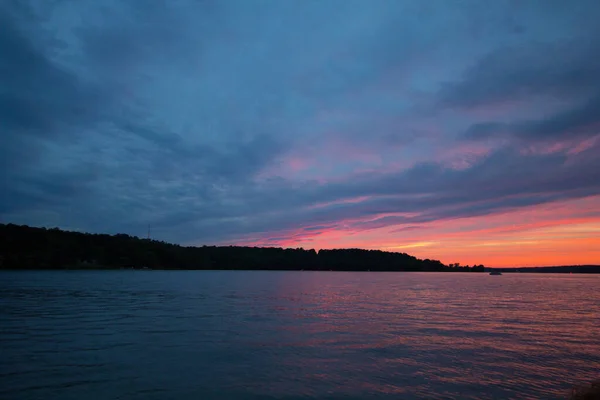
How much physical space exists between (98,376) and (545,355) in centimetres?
2538

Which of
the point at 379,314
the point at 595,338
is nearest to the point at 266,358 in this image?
the point at 379,314

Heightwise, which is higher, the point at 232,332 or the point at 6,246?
the point at 6,246

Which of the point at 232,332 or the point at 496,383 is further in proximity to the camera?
the point at 232,332

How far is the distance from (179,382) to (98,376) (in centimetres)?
404

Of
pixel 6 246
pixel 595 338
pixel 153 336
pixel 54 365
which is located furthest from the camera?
pixel 6 246

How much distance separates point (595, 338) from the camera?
1220 inches

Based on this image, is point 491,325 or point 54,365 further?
point 491,325

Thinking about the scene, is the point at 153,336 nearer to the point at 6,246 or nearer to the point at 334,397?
the point at 334,397

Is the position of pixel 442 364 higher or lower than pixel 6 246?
lower

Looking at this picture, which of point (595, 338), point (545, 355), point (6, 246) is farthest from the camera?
point (6, 246)

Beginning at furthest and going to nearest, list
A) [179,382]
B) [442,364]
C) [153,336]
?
1. [153,336]
2. [442,364]
3. [179,382]

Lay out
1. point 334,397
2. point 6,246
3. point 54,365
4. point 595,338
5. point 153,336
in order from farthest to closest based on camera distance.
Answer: point 6,246 → point 595,338 → point 153,336 → point 54,365 → point 334,397

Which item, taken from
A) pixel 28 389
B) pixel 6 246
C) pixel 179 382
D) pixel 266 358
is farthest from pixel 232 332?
pixel 6 246

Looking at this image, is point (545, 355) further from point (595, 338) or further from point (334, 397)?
point (334, 397)
